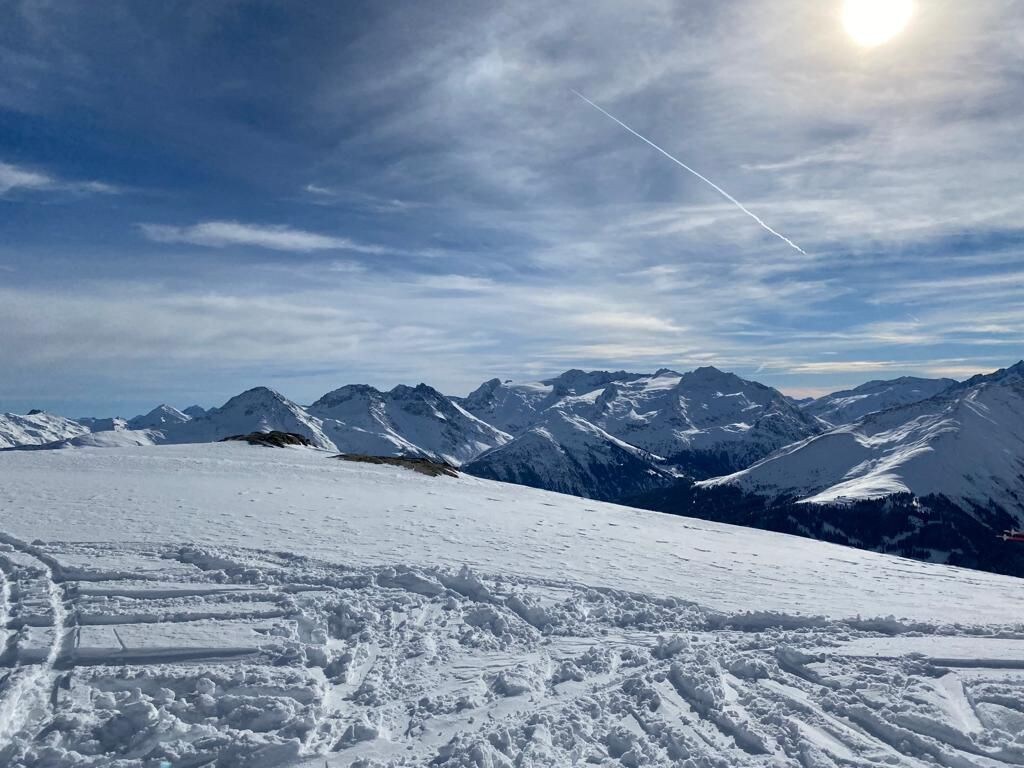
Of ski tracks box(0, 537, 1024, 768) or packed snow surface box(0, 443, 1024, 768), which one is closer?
ski tracks box(0, 537, 1024, 768)

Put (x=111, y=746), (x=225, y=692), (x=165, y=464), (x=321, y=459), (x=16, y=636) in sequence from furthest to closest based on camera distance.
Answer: (x=321, y=459) < (x=165, y=464) < (x=16, y=636) < (x=225, y=692) < (x=111, y=746)

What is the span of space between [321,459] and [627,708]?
126 ft

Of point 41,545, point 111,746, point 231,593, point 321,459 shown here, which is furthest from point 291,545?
point 321,459

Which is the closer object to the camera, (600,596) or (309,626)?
(309,626)

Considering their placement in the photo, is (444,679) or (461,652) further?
(461,652)

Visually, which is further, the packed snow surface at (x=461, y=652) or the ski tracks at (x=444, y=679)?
the packed snow surface at (x=461, y=652)

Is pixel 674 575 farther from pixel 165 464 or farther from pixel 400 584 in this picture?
pixel 165 464

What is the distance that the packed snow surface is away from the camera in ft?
30.5

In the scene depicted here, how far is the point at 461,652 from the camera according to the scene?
40.9 feet

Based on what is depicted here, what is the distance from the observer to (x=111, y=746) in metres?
8.74

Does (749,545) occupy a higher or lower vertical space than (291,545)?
lower

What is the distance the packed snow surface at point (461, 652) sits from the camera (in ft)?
30.5

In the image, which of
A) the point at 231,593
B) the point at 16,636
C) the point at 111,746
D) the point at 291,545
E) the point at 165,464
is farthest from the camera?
the point at 165,464

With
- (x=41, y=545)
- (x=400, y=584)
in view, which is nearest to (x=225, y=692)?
(x=400, y=584)
